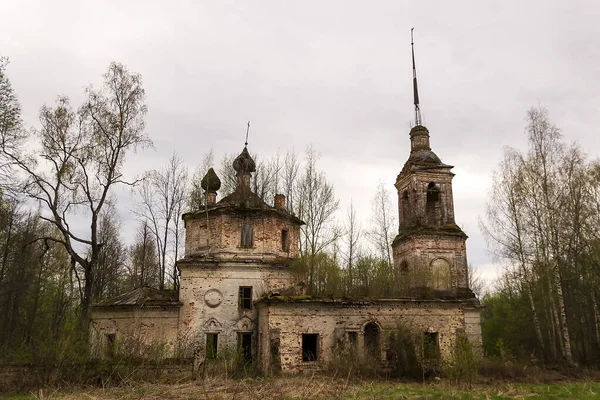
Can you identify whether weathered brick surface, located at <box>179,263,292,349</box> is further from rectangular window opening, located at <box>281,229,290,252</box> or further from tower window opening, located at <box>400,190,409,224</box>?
tower window opening, located at <box>400,190,409,224</box>

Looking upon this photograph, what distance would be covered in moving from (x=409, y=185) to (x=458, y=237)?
3.63 metres

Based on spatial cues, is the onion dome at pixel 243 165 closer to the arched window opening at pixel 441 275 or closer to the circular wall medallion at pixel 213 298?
the circular wall medallion at pixel 213 298

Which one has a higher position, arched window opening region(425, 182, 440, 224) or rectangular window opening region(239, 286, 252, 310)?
arched window opening region(425, 182, 440, 224)

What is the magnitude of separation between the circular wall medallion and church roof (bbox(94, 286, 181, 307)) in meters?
1.22

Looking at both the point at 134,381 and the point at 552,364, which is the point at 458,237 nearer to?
the point at 552,364

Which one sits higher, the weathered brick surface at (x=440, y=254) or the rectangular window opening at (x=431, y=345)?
the weathered brick surface at (x=440, y=254)

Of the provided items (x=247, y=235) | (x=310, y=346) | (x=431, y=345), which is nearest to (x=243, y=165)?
(x=247, y=235)

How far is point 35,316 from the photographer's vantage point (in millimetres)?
30219

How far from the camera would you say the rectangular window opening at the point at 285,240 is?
23172 millimetres

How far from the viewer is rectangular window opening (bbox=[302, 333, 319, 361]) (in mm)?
19391

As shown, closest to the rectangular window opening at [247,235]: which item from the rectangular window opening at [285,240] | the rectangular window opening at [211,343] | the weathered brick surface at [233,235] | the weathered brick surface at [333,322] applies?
the weathered brick surface at [233,235]

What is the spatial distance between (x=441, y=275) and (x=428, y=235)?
79.4 inches

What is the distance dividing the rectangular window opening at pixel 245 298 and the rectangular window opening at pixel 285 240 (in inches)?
108

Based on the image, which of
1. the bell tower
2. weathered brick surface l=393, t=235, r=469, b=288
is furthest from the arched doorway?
weathered brick surface l=393, t=235, r=469, b=288
